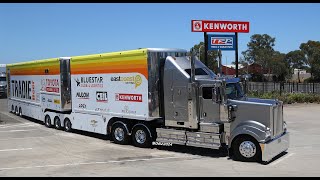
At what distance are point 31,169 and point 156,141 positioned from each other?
440 centimetres

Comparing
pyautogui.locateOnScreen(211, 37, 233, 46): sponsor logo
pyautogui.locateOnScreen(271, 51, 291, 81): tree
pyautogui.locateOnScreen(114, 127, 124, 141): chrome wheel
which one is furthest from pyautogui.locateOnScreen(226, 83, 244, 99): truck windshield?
pyautogui.locateOnScreen(271, 51, 291, 81): tree

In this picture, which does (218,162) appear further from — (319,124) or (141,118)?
(319,124)

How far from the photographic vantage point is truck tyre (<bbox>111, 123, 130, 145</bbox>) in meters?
15.0

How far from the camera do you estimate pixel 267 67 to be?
3361 inches

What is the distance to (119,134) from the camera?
1539 cm

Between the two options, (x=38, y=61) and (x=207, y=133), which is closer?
(x=207, y=133)

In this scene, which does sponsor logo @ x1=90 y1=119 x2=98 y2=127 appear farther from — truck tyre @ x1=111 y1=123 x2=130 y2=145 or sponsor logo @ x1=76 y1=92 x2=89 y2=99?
truck tyre @ x1=111 y1=123 x2=130 y2=145

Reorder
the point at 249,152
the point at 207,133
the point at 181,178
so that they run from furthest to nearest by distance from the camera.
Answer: the point at 207,133 < the point at 249,152 < the point at 181,178

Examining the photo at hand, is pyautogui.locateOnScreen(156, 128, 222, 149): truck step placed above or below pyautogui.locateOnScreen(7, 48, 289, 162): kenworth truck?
below

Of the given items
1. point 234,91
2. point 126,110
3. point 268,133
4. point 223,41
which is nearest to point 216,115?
point 234,91

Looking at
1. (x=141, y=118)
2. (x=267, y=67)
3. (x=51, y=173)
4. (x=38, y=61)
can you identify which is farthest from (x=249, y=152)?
(x=267, y=67)

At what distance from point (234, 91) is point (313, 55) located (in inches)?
2743

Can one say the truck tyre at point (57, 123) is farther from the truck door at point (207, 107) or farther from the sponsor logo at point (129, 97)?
the truck door at point (207, 107)

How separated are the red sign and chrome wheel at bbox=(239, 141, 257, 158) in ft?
48.6
